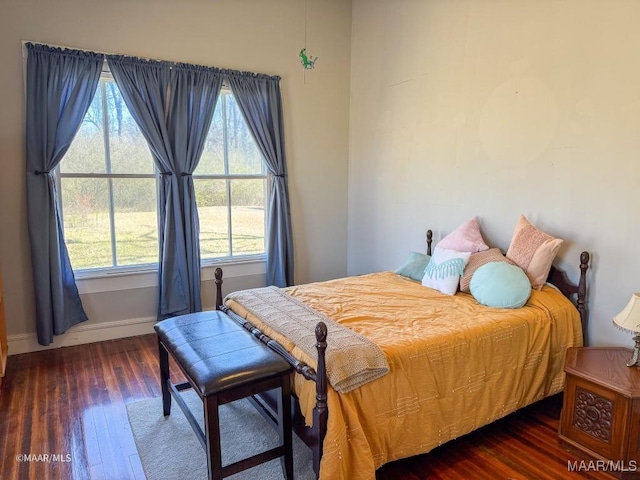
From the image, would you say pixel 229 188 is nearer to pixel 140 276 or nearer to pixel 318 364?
pixel 140 276

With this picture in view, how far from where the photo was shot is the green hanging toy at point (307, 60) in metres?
4.19

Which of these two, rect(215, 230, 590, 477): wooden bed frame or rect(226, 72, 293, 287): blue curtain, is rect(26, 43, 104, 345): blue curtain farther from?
rect(215, 230, 590, 477): wooden bed frame

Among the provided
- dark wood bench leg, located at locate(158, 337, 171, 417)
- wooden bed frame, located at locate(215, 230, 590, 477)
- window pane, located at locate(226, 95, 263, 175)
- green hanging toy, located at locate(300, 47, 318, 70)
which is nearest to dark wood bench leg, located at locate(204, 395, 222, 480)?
wooden bed frame, located at locate(215, 230, 590, 477)

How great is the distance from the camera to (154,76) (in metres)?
3.77

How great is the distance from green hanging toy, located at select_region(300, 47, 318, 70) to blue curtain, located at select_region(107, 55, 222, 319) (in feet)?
2.67

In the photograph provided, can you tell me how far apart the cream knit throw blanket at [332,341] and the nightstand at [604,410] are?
108cm

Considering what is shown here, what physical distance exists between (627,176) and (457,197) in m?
1.25

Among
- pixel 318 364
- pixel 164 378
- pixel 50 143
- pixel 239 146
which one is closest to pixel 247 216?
pixel 239 146

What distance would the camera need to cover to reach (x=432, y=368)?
2.19 metres

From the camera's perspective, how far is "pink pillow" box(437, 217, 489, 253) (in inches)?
129

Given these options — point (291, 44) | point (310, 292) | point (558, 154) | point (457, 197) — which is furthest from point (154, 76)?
point (558, 154)

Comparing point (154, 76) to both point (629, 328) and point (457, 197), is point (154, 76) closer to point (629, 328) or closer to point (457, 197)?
point (457, 197)

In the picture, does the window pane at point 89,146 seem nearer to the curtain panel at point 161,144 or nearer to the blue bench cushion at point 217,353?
the curtain panel at point 161,144

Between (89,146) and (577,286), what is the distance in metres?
3.86
